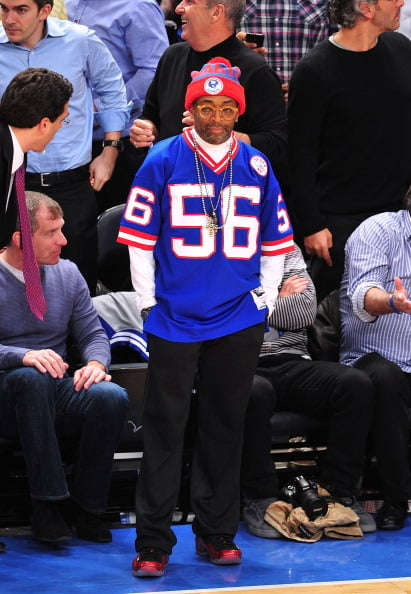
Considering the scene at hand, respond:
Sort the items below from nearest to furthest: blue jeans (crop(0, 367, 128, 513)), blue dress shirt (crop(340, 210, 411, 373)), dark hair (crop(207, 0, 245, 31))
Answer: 1. blue jeans (crop(0, 367, 128, 513))
2. blue dress shirt (crop(340, 210, 411, 373))
3. dark hair (crop(207, 0, 245, 31))

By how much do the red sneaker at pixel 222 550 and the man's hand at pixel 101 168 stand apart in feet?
6.23

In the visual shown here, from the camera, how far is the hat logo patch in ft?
12.7

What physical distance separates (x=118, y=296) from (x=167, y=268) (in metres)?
0.92

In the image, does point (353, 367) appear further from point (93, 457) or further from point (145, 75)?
point (145, 75)

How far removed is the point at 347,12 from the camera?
16.5 feet

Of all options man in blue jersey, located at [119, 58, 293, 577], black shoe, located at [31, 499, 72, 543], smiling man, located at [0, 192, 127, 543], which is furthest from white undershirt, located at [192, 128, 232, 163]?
black shoe, located at [31, 499, 72, 543]

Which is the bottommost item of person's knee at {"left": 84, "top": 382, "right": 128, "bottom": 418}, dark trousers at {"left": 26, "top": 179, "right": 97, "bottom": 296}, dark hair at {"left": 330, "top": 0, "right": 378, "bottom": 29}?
person's knee at {"left": 84, "top": 382, "right": 128, "bottom": 418}

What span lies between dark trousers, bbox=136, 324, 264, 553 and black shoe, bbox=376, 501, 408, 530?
2.34ft

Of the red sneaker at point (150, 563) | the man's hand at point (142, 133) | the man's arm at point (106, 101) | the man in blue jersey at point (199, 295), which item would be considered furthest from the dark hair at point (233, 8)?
the red sneaker at point (150, 563)

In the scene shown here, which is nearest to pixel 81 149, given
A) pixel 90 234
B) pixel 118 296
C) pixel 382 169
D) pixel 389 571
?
pixel 90 234

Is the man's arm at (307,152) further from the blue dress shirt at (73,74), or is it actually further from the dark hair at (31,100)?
the dark hair at (31,100)

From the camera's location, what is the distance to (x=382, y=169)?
5.12 m

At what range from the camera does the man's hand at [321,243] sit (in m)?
5.00

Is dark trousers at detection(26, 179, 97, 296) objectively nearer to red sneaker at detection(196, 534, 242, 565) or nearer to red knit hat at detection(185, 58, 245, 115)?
red knit hat at detection(185, 58, 245, 115)
